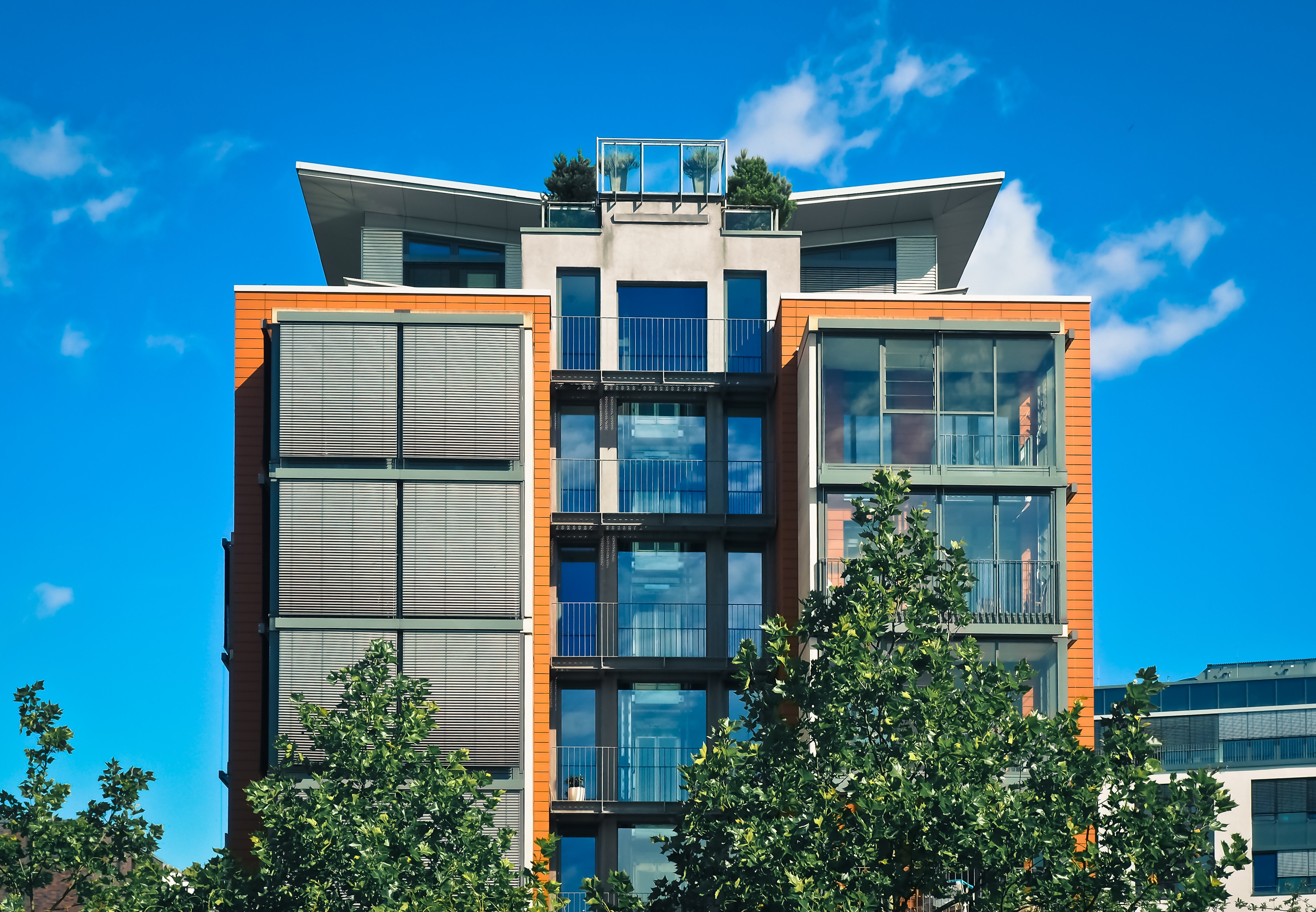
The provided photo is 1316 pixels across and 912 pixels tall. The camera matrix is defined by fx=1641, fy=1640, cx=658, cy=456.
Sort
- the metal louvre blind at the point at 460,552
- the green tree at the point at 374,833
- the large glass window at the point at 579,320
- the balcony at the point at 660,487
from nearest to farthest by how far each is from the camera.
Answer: the green tree at the point at 374,833, the metal louvre blind at the point at 460,552, the balcony at the point at 660,487, the large glass window at the point at 579,320

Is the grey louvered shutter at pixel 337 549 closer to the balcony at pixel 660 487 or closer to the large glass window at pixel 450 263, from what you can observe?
the balcony at pixel 660 487

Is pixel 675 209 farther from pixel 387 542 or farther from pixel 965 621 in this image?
pixel 965 621

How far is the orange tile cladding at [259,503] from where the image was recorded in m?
36.2

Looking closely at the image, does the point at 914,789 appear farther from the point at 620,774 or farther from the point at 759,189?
the point at 759,189

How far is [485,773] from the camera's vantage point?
99.8 feet

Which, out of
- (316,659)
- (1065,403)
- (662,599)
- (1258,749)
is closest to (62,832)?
(316,659)

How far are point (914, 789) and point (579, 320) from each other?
57.1 ft

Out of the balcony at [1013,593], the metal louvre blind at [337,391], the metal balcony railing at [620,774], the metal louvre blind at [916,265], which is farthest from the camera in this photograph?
the metal louvre blind at [916,265]

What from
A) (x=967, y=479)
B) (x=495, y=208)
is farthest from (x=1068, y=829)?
(x=495, y=208)

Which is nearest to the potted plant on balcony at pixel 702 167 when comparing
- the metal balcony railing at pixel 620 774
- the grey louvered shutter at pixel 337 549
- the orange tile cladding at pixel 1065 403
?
the orange tile cladding at pixel 1065 403

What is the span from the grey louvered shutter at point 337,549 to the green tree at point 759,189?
12.9 meters

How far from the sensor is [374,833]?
27.7m

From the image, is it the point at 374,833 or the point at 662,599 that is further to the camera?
the point at 662,599

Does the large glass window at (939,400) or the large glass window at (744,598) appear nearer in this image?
the large glass window at (939,400)
